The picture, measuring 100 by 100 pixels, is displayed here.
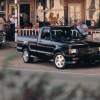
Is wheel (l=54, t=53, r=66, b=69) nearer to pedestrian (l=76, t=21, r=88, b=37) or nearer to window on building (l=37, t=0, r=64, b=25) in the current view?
pedestrian (l=76, t=21, r=88, b=37)

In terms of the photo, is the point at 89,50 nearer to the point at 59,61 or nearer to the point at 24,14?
the point at 59,61

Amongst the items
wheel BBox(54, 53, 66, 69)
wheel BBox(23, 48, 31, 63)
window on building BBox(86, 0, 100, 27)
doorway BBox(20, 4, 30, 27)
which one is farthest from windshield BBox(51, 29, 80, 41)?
doorway BBox(20, 4, 30, 27)

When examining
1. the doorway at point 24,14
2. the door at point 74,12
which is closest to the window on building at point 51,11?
the door at point 74,12

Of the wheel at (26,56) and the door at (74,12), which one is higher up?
the door at (74,12)

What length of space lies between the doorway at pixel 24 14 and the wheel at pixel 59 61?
12.6 m

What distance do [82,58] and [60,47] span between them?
0.88m

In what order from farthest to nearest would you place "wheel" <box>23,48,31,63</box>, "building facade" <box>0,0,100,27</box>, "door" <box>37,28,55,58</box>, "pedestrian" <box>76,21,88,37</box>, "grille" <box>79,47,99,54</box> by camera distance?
"building facade" <box>0,0,100,27</box>
"pedestrian" <box>76,21,88,37</box>
"wheel" <box>23,48,31,63</box>
"door" <box>37,28,55,58</box>
"grille" <box>79,47,99,54</box>

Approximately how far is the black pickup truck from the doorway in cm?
1036

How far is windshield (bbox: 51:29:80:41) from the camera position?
1816cm

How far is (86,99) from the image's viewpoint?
11.5 feet

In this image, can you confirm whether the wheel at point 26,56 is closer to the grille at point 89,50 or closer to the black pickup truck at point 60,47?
the black pickup truck at point 60,47

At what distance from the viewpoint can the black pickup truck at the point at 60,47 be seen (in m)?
17.0

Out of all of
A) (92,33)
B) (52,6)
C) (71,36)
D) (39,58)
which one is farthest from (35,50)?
(52,6)

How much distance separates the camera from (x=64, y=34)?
18.5 m
